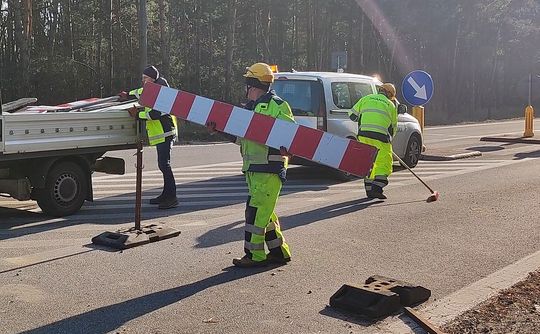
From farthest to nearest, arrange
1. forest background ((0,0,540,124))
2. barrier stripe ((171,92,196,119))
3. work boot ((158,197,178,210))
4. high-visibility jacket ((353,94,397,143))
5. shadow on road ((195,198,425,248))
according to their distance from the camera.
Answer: forest background ((0,0,540,124)) → high-visibility jacket ((353,94,397,143)) → work boot ((158,197,178,210)) → shadow on road ((195,198,425,248)) → barrier stripe ((171,92,196,119))

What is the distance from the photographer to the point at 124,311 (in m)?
4.82

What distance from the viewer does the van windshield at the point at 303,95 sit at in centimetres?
1147

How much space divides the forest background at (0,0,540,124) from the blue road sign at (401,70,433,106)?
15219 millimetres

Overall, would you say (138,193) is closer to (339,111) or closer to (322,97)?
(322,97)

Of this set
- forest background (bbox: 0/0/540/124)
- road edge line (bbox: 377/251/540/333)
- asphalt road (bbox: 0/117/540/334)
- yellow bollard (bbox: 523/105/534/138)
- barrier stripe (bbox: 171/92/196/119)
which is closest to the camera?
road edge line (bbox: 377/251/540/333)

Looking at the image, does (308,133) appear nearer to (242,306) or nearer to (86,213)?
(242,306)

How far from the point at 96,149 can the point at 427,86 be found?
8757 millimetres

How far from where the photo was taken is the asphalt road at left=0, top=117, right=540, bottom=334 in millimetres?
4746

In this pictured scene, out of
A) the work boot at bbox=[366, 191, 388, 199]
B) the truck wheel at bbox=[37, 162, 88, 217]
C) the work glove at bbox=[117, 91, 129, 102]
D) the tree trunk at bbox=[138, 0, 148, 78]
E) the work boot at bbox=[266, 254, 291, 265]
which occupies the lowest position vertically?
the work boot at bbox=[266, 254, 291, 265]

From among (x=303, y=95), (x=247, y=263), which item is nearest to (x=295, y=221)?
(x=247, y=263)

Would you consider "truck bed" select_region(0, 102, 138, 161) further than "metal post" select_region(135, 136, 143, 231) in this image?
Yes

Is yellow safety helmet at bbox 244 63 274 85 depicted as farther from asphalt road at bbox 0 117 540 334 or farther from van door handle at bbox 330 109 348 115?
van door handle at bbox 330 109 348 115

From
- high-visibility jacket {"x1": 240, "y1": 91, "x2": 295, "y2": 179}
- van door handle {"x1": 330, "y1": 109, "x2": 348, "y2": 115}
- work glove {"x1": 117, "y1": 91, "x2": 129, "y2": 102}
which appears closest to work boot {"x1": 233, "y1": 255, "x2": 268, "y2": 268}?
high-visibility jacket {"x1": 240, "y1": 91, "x2": 295, "y2": 179}

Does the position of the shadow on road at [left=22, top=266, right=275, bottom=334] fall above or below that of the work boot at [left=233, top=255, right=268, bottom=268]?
below
